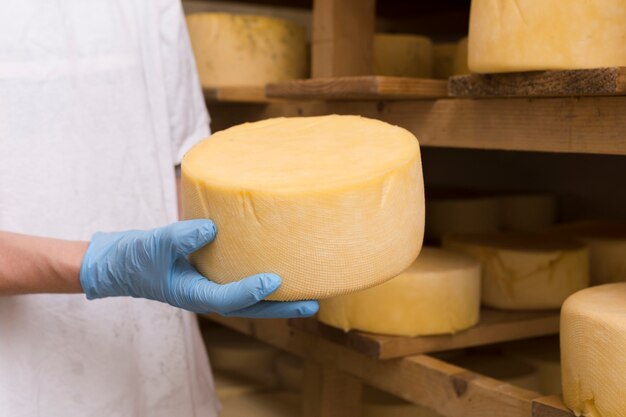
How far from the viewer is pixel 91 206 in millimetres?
1566

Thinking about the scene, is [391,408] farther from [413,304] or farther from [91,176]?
[91,176]

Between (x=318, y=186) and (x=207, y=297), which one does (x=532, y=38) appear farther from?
(x=207, y=297)

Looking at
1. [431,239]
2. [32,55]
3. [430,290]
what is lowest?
[431,239]

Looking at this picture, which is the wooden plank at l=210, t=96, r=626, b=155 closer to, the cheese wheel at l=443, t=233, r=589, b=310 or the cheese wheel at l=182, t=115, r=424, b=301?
the cheese wheel at l=182, t=115, r=424, b=301

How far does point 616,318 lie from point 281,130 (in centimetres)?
56

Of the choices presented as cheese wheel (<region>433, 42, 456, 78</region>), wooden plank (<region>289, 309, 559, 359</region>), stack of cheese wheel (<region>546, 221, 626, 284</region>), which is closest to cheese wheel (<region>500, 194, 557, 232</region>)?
stack of cheese wheel (<region>546, 221, 626, 284</region>)

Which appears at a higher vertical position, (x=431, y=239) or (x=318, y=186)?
(x=318, y=186)

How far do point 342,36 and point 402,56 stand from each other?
0.93ft

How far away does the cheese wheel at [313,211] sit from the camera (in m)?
1.06

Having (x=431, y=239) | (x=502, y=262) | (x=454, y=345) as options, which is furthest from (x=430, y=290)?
(x=431, y=239)

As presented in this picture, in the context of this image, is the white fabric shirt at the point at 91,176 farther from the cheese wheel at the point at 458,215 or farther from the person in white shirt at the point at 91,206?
the cheese wheel at the point at 458,215

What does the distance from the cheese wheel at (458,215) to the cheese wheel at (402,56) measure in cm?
51

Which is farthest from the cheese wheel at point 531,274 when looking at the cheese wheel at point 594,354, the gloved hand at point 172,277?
the gloved hand at point 172,277

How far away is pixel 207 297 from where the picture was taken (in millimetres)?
1162
